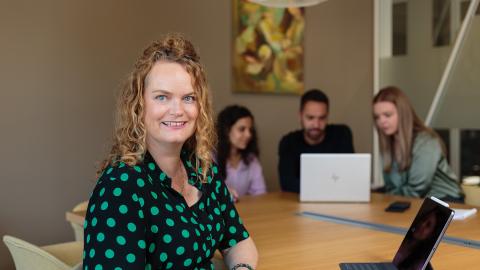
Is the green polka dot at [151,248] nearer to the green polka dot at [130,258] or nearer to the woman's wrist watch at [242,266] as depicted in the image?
the green polka dot at [130,258]

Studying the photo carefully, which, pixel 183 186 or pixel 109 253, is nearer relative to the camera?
pixel 109 253

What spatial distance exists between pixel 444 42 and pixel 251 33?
165 centimetres

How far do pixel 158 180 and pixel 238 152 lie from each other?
2136 millimetres

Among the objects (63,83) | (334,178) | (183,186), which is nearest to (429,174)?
(334,178)

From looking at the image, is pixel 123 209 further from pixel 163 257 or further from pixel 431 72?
pixel 431 72

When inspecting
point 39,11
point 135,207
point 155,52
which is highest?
point 39,11

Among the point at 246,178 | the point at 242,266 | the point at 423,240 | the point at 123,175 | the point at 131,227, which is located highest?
the point at 123,175

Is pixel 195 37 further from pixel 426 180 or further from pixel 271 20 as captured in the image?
pixel 426 180

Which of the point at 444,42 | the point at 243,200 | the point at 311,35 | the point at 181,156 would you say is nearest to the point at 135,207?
the point at 181,156

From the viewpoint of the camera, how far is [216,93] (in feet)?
13.3

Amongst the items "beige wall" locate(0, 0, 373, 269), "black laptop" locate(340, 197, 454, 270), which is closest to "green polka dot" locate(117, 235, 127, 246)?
"black laptop" locate(340, 197, 454, 270)

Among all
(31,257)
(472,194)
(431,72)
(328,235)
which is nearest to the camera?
(31,257)

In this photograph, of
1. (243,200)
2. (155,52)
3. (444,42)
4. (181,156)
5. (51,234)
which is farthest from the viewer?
(444,42)

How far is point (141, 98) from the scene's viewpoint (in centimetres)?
143
